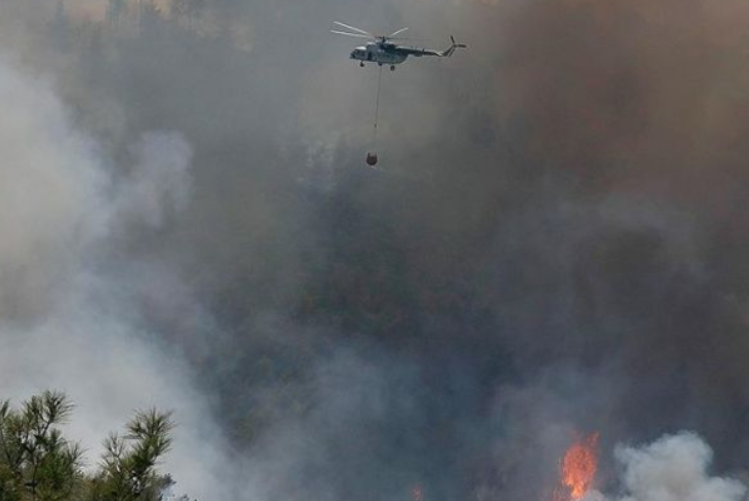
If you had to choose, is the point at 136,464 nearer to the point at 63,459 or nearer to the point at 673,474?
the point at 63,459

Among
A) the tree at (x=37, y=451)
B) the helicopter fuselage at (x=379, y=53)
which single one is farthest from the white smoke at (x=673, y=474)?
the tree at (x=37, y=451)

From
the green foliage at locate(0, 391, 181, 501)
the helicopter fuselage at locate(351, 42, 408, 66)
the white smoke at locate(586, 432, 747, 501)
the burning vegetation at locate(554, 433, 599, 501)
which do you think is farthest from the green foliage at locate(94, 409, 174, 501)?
the burning vegetation at locate(554, 433, 599, 501)

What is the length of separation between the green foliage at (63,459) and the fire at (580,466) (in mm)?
43500

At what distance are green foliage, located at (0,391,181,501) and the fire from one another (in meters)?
43.5

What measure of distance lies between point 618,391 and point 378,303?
18.3m

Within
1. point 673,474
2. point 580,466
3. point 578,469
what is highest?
point 580,466

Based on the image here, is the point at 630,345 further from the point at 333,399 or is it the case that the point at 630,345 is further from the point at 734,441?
the point at 333,399

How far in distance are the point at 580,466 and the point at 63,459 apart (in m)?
45.7

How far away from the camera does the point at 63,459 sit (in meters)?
14.5

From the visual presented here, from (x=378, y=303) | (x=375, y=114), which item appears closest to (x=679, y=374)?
(x=378, y=303)

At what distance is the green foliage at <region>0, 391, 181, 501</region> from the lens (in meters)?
14.4

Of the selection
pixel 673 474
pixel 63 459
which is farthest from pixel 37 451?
pixel 673 474

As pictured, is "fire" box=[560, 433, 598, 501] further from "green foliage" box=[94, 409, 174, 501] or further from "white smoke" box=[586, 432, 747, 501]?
"green foliage" box=[94, 409, 174, 501]

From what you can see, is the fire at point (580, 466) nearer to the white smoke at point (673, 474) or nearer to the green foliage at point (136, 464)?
the white smoke at point (673, 474)
